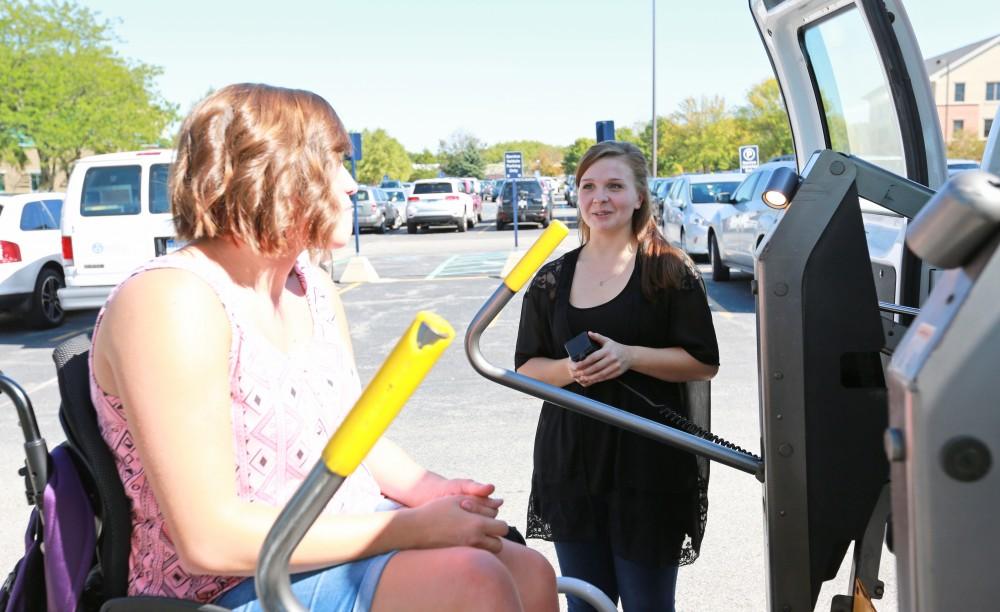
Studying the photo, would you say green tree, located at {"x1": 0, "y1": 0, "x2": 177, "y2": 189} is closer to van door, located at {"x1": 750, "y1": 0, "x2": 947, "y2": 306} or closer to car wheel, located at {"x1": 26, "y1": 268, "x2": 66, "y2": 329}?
car wheel, located at {"x1": 26, "y1": 268, "x2": 66, "y2": 329}

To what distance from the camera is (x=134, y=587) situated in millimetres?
1784

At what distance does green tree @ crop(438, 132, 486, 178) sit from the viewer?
96844 mm

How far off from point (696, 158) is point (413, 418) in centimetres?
4895

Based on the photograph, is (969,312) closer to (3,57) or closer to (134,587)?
(134,587)

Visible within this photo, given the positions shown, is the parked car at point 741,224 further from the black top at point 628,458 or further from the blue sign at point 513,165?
the black top at point 628,458

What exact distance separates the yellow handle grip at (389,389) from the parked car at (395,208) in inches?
1268

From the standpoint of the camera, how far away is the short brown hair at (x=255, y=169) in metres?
1.78

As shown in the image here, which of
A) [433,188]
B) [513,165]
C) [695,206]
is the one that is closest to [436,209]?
[433,188]

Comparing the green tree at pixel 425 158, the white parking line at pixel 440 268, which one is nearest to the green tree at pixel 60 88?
the white parking line at pixel 440 268

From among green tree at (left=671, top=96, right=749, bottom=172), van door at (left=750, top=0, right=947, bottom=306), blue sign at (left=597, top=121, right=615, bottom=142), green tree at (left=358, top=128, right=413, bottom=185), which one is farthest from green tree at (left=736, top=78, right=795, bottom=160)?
green tree at (left=358, top=128, right=413, bottom=185)

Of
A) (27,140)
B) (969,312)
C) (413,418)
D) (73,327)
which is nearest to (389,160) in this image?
(27,140)

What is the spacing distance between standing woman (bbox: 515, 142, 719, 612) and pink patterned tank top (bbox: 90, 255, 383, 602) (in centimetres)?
108

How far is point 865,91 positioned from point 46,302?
11.4 metres

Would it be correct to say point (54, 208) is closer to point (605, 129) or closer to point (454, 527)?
point (605, 129)
